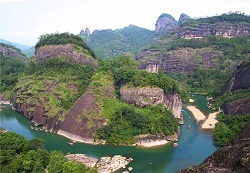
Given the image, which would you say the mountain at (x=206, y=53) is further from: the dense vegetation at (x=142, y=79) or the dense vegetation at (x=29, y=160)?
the dense vegetation at (x=29, y=160)

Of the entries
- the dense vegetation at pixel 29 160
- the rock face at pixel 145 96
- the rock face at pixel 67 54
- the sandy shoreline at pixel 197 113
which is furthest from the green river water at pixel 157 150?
the rock face at pixel 67 54

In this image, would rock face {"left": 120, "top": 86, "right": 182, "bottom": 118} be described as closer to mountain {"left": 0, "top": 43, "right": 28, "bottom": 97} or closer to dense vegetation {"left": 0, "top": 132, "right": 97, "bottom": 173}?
dense vegetation {"left": 0, "top": 132, "right": 97, "bottom": 173}

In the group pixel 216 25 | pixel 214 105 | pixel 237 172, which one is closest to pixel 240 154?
pixel 237 172

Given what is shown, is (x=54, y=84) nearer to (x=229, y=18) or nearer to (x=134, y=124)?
(x=134, y=124)

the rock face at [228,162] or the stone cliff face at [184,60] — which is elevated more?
the rock face at [228,162]

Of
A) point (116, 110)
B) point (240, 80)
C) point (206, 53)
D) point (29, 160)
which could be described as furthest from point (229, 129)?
point (206, 53)

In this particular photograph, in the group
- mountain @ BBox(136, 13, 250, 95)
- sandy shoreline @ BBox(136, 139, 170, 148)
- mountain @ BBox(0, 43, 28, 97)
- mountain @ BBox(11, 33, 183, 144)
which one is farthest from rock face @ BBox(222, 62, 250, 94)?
mountain @ BBox(0, 43, 28, 97)
